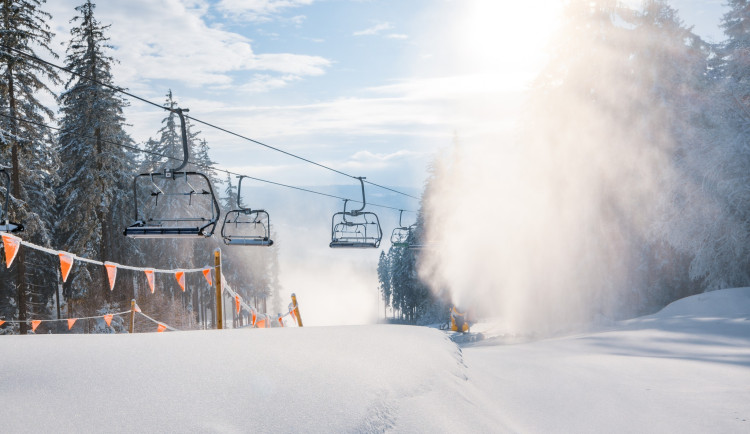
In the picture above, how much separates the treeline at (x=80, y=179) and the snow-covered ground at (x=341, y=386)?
454 centimetres

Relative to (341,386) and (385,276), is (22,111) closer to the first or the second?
(341,386)

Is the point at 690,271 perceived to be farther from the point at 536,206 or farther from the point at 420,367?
the point at 420,367

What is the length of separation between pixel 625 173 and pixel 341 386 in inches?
881

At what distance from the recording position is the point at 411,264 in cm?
5569

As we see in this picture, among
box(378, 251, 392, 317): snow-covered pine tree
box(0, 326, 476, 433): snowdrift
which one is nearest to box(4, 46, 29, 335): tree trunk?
→ box(0, 326, 476, 433): snowdrift

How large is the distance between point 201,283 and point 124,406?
44840mm

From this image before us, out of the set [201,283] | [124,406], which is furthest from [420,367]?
[201,283]

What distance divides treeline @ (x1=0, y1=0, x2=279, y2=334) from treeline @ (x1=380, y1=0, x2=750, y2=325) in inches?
646

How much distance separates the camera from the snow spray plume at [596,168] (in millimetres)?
23625

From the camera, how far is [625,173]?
941 inches

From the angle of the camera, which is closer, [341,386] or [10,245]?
[341,386]

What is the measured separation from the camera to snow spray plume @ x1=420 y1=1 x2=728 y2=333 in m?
23.6

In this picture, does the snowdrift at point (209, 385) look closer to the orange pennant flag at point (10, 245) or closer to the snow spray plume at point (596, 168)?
the orange pennant flag at point (10, 245)

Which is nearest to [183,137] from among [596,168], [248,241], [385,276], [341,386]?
[248,241]
